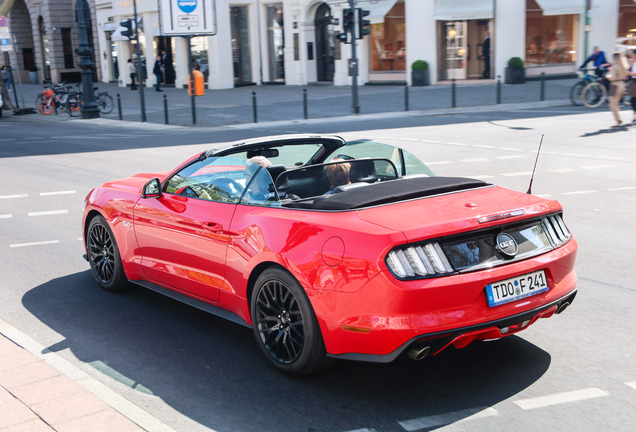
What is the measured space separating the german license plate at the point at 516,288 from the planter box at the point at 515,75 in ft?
98.2

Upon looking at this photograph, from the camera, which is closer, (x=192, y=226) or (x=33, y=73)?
(x=192, y=226)

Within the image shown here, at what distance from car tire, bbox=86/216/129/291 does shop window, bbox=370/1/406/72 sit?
31.0 metres

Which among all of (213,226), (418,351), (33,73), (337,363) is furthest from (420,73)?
(33,73)

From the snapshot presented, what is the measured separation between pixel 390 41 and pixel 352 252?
34.1 meters

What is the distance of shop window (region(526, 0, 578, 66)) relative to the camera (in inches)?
1345

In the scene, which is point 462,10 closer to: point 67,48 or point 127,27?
point 127,27

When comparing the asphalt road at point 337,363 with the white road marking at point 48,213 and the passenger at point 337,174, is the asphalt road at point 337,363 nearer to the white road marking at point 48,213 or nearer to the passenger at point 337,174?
the white road marking at point 48,213

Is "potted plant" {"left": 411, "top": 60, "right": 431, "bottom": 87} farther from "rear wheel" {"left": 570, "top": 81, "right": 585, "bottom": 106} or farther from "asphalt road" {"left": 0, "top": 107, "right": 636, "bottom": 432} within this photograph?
"asphalt road" {"left": 0, "top": 107, "right": 636, "bottom": 432}

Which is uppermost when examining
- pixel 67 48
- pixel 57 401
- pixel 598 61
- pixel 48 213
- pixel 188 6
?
pixel 188 6

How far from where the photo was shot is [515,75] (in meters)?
33.0

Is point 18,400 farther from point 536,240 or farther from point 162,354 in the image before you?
point 536,240

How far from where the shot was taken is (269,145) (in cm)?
594

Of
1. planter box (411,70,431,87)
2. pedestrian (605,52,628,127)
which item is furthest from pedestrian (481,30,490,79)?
pedestrian (605,52,628,127)

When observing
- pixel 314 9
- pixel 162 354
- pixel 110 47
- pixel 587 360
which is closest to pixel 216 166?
pixel 162 354
